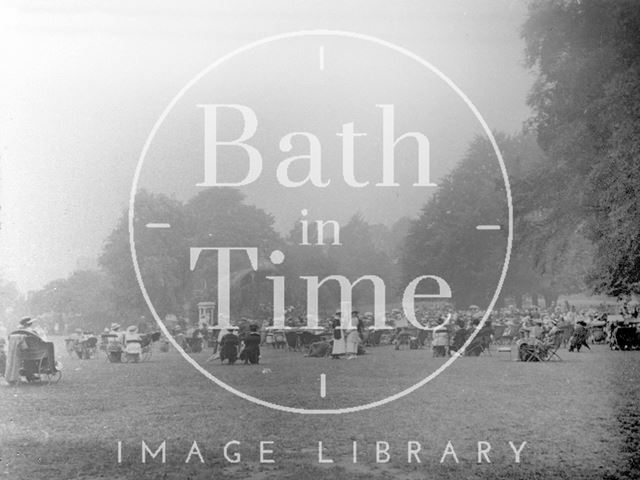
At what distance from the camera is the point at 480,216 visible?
961 cm

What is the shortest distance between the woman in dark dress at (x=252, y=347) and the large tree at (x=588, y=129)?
4.26 metres

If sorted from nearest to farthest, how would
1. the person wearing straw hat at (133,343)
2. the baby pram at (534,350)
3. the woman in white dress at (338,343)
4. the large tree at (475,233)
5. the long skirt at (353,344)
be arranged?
the large tree at (475,233)
the person wearing straw hat at (133,343)
the woman in white dress at (338,343)
the long skirt at (353,344)
the baby pram at (534,350)

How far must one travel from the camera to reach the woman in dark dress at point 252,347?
32.8 feet

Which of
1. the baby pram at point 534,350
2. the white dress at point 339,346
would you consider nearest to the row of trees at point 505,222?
the white dress at point 339,346

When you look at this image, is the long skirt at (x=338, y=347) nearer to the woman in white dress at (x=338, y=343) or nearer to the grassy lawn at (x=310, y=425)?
the woman in white dress at (x=338, y=343)

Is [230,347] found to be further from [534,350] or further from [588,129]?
[534,350]

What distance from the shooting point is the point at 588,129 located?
9695 millimetres

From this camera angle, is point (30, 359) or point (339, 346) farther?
point (339, 346)

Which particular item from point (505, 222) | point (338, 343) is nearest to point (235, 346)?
point (338, 343)

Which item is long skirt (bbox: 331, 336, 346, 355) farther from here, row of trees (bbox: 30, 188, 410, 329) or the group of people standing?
row of trees (bbox: 30, 188, 410, 329)

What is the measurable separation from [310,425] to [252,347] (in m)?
2.76

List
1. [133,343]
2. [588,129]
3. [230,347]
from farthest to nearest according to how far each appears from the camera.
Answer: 1. [133,343]
2. [230,347]
3. [588,129]

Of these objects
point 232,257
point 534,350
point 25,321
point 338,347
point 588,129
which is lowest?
point 534,350

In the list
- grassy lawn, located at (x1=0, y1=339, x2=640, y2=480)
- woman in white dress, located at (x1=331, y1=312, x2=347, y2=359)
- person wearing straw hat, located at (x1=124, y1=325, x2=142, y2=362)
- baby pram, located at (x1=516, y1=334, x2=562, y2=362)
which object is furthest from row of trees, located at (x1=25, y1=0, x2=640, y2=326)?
baby pram, located at (x1=516, y1=334, x2=562, y2=362)
